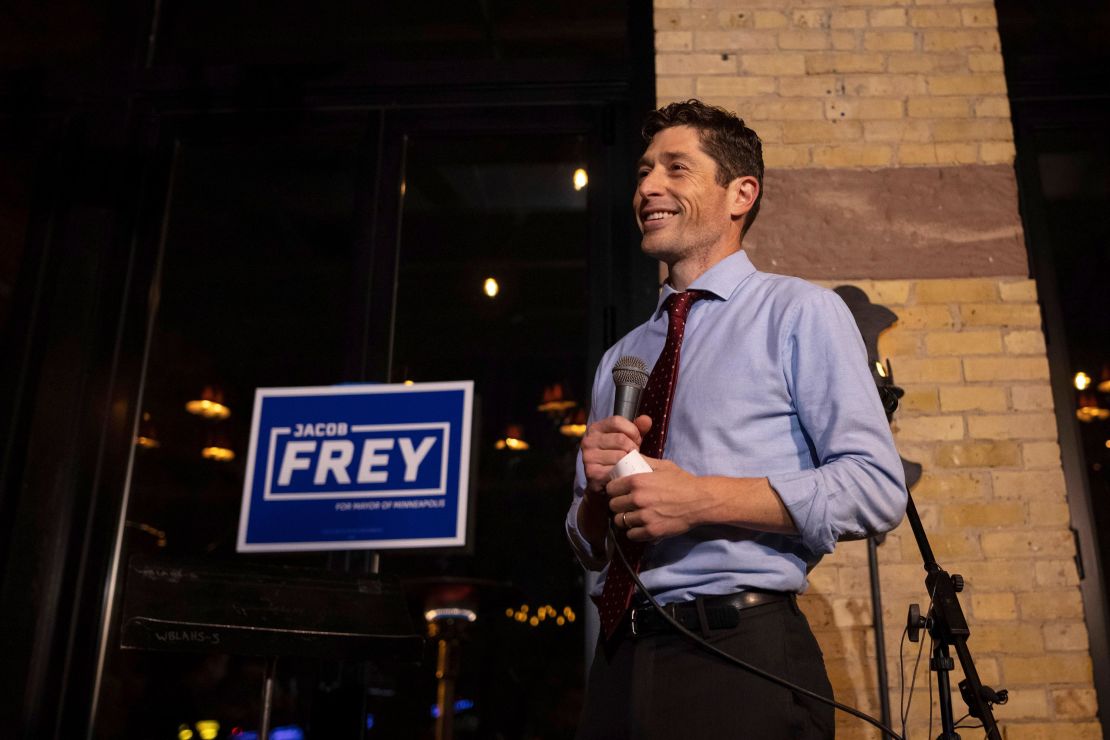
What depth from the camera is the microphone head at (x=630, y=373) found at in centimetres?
155

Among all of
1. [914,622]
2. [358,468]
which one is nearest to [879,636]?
[914,622]

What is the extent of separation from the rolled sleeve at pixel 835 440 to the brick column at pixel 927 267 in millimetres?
1283

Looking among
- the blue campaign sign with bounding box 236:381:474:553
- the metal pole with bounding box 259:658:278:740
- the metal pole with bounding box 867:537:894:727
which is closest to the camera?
the metal pole with bounding box 259:658:278:740

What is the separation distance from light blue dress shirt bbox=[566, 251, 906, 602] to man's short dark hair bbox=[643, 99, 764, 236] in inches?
10.4

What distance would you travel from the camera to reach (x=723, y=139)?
76.2 inches

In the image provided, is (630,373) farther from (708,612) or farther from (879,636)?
(879,636)

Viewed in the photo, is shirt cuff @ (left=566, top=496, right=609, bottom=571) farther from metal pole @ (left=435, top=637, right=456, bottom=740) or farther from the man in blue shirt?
metal pole @ (left=435, top=637, right=456, bottom=740)

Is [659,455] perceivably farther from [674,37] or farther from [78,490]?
[78,490]

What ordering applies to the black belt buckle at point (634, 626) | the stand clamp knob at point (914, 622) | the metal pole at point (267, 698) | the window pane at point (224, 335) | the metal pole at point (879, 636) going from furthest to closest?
the window pane at point (224, 335) < the metal pole at point (879, 636) < the metal pole at point (267, 698) < the stand clamp knob at point (914, 622) < the black belt buckle at point (634, 626)

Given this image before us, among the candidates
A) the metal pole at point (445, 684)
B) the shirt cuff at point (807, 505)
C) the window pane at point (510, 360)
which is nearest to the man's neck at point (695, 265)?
the shirt cuff at point (807, 505)

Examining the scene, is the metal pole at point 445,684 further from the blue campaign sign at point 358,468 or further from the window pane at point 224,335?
the window pane at point 224,335

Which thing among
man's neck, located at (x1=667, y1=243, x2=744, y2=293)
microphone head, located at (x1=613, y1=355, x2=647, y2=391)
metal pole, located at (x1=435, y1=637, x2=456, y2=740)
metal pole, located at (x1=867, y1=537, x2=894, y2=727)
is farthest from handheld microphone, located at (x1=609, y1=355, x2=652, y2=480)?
metal pole, located at (x1=435, y1=637, x2=456, y2=740)

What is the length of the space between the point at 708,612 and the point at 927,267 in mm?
1880

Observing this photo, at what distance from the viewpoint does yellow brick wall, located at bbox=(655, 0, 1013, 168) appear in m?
3.17
